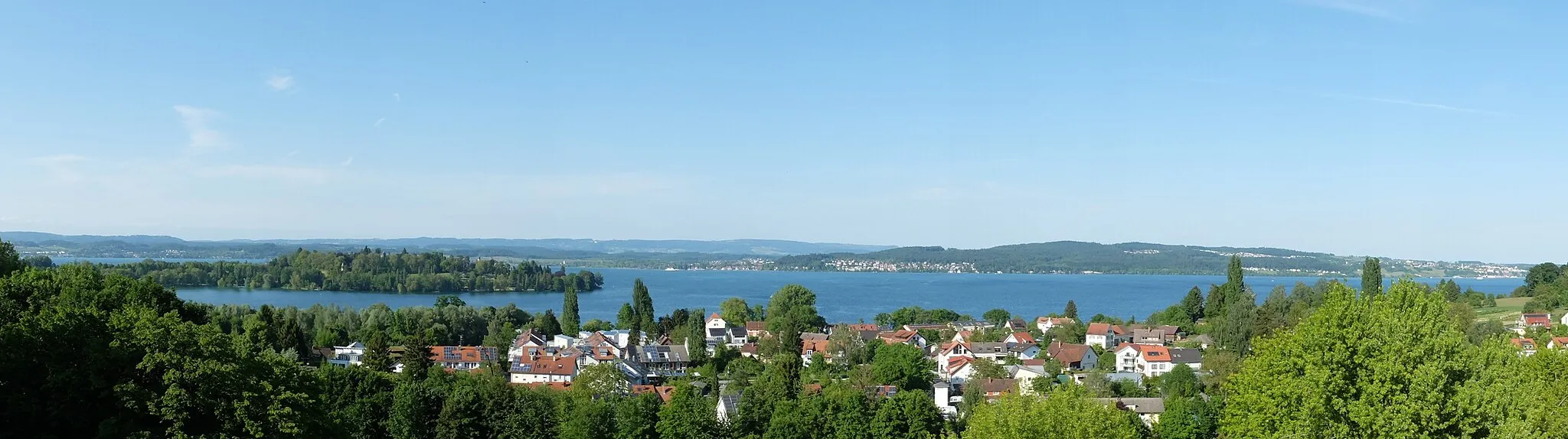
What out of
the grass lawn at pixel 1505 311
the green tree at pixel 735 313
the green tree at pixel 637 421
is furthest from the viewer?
the green tree at pixel 735 313

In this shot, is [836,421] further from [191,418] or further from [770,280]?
[770,280]

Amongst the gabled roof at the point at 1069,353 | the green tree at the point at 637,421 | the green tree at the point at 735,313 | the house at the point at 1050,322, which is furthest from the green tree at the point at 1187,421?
the green tree at the point at 735,313

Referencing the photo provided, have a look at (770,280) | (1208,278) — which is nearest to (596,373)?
(770,280)

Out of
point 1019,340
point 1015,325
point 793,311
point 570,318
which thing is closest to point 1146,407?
point 1019,340

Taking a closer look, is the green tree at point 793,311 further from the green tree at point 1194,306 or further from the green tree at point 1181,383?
the green tree at point 1194,306

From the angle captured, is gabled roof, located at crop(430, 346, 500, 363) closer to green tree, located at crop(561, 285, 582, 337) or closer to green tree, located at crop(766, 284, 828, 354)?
green tree, located at crop(766, 284, 828, 354)
